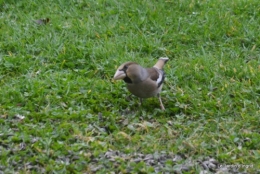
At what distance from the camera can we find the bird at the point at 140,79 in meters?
6.57

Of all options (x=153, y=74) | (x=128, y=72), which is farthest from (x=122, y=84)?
(x=128, y=72)

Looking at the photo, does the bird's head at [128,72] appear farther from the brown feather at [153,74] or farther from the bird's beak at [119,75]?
the brown feather at [153,74]

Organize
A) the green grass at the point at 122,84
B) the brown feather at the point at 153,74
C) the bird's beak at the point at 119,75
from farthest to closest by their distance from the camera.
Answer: the brown feather at the point at 153,74, the bird's beak at the point at 119,75, the green grass at the point at 122,84

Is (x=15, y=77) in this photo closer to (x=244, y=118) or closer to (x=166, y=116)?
(x=166, y=116)

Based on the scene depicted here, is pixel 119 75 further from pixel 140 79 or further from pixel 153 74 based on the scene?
pixel 153 74

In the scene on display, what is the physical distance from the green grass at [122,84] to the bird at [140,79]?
0.76 ft

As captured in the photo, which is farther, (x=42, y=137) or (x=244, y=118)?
(x=244, y=118)

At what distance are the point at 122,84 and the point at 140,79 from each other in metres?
0.60

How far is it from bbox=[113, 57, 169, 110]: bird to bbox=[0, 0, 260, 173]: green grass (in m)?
0.23

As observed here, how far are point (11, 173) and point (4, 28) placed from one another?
11.6 feet

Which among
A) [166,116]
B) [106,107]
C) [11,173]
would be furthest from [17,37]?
[11,173]

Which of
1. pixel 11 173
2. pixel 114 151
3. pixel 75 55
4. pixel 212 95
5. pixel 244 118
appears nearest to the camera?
pixel 11 173

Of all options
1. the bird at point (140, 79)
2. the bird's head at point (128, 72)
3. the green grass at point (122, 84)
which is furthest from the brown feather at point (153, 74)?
the green grass at point (122, 84)

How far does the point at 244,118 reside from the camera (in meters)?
6.65
